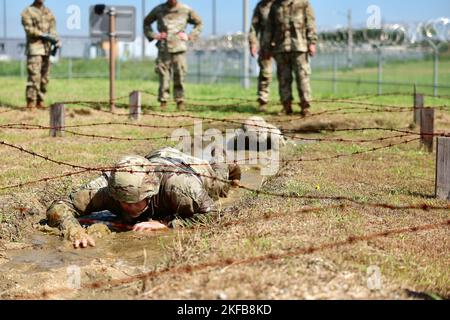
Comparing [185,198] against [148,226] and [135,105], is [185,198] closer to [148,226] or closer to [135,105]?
[148,226]

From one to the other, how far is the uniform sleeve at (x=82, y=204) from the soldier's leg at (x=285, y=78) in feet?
28.7

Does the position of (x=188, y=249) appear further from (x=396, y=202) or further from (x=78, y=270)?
(x=396, y=202)

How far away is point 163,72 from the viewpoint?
16609mm

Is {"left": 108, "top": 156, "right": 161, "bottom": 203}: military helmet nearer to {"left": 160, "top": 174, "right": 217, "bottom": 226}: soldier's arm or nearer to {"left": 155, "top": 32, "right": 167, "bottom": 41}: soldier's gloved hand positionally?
{"left": 160, "top": 174, "right": 217, "bottom": 226}: soldier's arm

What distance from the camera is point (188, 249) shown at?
5863 millimetres

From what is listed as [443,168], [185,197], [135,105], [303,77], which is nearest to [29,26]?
[135,105]

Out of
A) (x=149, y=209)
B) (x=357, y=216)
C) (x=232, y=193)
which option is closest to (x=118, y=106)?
(x=232, y=193)

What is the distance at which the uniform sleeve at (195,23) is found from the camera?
1662 centimetres

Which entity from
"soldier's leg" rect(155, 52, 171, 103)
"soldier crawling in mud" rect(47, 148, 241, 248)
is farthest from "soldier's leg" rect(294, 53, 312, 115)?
"soldier crawling in mud" rect(47, 148, 241, 248)

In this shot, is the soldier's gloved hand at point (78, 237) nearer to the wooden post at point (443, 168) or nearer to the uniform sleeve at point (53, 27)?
the wooden post at point (443, 168)

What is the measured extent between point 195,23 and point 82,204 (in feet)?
32.1

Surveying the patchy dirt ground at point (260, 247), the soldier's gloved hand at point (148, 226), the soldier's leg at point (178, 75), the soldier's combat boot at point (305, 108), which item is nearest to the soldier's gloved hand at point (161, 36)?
the soldier's leg at point (178, 75)

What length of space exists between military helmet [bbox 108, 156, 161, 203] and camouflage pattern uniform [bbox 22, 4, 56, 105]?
9.77 meters

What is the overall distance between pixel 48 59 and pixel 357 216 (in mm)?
11078
